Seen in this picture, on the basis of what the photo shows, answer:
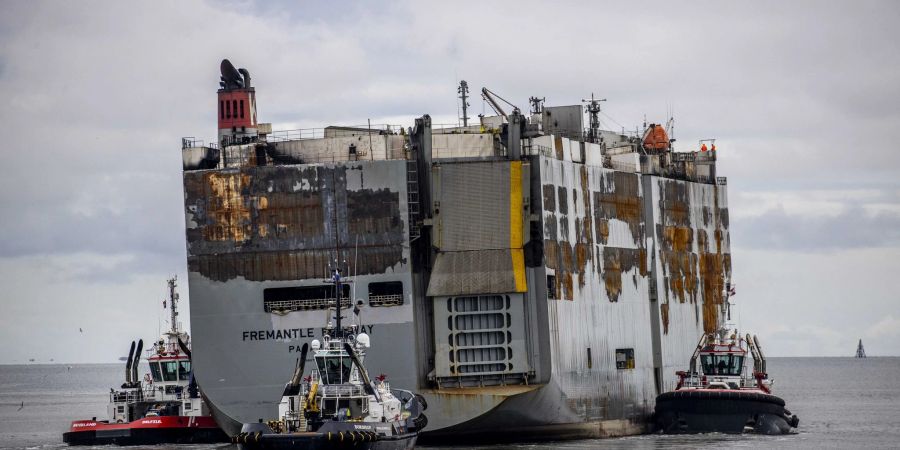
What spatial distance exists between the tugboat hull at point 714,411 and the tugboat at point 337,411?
18.8m

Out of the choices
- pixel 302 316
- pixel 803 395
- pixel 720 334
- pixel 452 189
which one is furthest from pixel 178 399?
pixel 803 395

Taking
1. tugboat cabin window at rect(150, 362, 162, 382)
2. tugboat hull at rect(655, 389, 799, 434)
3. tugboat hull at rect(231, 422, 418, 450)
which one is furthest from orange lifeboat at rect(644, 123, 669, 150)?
tugboat hull at rect(231, 422, 418, 450)

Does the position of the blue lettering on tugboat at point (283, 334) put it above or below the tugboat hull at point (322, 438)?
above

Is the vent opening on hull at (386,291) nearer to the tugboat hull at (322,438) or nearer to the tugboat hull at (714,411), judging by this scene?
the tugboat hull at (322,438)

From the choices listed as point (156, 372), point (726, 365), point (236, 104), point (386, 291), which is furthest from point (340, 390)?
point (726, 365)

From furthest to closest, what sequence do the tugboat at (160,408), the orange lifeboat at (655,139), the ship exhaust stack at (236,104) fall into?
the orange lifeboat at (655,139) → the tugboat at (160,408) → the ship exhaust stack at (236,104)

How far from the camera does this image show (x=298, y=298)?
58.3 metres

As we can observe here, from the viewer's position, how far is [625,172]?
227ft

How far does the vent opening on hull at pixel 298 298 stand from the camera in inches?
2287

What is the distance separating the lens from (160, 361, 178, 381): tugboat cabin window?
69.6 meters

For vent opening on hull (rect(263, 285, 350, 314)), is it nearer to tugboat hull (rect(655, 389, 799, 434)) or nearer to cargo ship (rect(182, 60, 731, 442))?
cargo ship (rect(182, 60, 731, 442))

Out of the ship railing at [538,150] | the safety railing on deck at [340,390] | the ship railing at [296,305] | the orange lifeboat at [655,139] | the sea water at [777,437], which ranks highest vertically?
the orange lifeboat at [655,139]

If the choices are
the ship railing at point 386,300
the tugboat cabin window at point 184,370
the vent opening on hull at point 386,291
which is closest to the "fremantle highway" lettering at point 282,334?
the ship railing at point 386,300

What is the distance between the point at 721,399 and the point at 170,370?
23385mm
